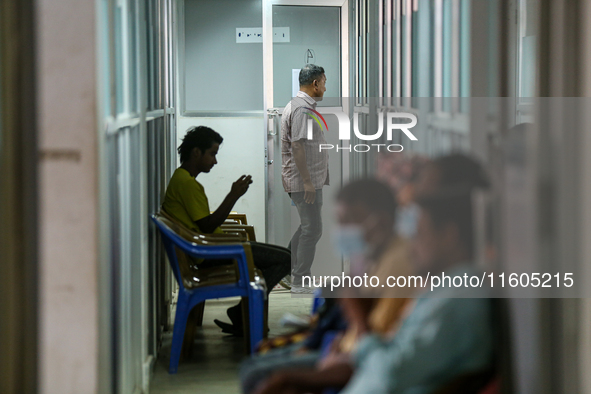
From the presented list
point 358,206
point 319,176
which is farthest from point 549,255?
point 319,176

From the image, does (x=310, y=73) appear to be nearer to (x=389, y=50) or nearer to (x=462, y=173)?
(x=389, y=50)

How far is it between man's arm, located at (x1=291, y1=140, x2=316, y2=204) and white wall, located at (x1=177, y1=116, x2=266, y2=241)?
3.70 feet

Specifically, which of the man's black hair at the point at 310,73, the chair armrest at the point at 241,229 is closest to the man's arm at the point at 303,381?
the chair armrest at the point at 241,229

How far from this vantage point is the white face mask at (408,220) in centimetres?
125

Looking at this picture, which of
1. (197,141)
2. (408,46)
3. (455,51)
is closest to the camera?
(455,51)

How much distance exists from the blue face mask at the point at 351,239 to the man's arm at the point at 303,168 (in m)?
2.35

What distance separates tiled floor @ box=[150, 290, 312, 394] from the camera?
2717mm

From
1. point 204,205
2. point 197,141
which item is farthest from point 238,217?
point 204,205

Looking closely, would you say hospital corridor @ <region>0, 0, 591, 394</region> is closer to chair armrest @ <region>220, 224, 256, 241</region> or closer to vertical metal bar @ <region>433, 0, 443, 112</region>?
vertical metal bar @ <region>433, 0, 443, 112</region>

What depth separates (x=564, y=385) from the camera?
1.34m

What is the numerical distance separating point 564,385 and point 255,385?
0.70 m

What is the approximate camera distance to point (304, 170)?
3717mm

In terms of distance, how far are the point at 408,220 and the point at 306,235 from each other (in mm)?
2635

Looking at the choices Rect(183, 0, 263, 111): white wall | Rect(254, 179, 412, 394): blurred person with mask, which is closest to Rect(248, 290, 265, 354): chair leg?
Rect(254, 179, 412, 394): blurred person with mask
